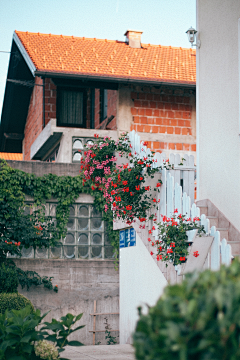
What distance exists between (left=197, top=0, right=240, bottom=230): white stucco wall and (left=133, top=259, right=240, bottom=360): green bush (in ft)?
15.2

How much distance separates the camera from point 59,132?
39.3ft

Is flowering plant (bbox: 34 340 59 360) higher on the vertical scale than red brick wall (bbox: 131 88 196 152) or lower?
lower

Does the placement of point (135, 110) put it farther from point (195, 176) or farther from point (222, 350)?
point (222, 350)

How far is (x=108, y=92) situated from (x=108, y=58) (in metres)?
0.94

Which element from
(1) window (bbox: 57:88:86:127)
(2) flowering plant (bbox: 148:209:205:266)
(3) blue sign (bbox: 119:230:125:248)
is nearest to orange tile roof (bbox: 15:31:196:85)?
(1) window (bbox: 57:88:86:127)

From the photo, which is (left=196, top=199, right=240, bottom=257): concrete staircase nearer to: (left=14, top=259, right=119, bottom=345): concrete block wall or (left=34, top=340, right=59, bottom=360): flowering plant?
(left=34, top=340, right=59, bottom=360): flowering plant

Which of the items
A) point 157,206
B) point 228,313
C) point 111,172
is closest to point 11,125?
point 111,172

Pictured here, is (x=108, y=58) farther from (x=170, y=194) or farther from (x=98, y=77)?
(x=170, y=194)

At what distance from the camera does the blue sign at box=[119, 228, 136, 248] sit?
9024 mm

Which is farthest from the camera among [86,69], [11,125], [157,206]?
[11,125]

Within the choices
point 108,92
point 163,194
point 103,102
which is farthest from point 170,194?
point 103,102

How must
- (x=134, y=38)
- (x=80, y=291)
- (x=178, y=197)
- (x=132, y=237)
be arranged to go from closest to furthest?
(x=178, y=197)
(x=132, y=237)
(x=80, y=291)
(x=134, y=38)

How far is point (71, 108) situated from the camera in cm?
1352

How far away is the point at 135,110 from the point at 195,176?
4.84 m
